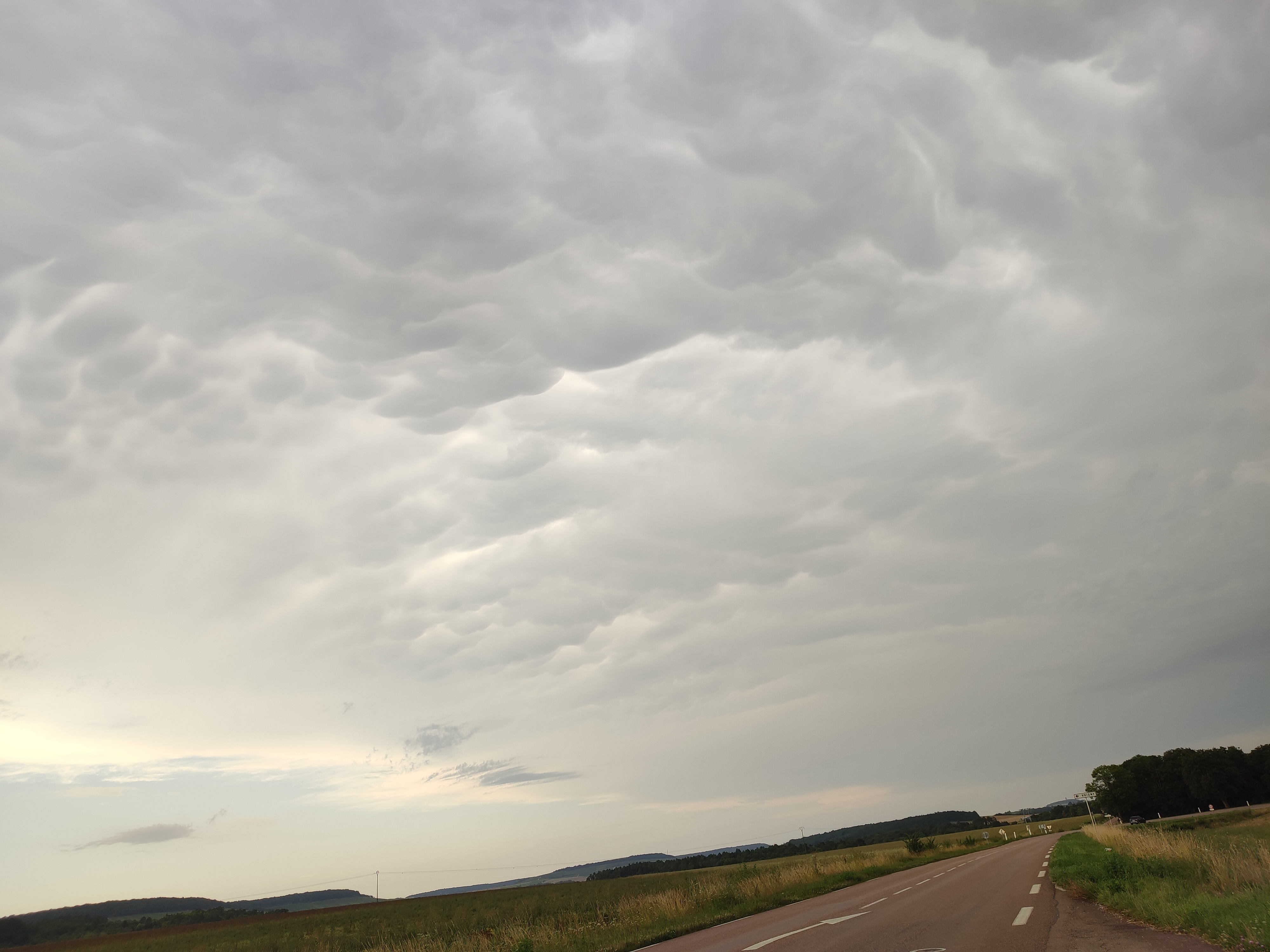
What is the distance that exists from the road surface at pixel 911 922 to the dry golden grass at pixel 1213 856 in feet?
10.4

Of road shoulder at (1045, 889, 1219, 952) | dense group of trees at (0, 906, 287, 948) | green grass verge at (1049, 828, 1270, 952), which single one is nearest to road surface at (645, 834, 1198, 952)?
road shoulder at (1045, 889, 1219, 952)

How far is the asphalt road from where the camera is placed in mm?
12555

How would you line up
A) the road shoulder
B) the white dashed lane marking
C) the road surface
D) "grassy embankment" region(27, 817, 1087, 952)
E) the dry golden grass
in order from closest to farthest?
the road shoulder → the road surface → the white dashed lane marking → the dry golden grass → "grassy embankment" region(27, 817, 1087, 952)

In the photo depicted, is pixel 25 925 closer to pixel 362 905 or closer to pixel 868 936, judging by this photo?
pixel 362 905

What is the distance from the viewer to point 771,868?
133 ft

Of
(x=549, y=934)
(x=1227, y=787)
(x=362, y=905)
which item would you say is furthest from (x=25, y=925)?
(x=1227, y=787)

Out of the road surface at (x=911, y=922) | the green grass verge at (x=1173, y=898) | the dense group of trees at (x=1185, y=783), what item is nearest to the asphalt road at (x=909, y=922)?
the road surface at (x=911, y=922)

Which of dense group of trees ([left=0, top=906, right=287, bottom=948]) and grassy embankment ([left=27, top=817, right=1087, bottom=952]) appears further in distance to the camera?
dense group of trees ([left=0, top=906, right=287, bottom=948])

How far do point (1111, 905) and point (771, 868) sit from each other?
28677 mm

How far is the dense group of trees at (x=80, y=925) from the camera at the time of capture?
253 feet

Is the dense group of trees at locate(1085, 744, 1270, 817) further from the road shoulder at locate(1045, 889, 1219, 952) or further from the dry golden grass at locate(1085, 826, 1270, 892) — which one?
the road shoulder at locate(1045, 889, 1219, 952)

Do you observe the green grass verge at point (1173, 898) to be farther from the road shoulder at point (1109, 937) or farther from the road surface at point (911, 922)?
the road surface at point (911, 922)

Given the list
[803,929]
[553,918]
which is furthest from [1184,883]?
[553,918]

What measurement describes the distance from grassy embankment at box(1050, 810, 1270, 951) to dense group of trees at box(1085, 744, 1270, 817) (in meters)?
105
